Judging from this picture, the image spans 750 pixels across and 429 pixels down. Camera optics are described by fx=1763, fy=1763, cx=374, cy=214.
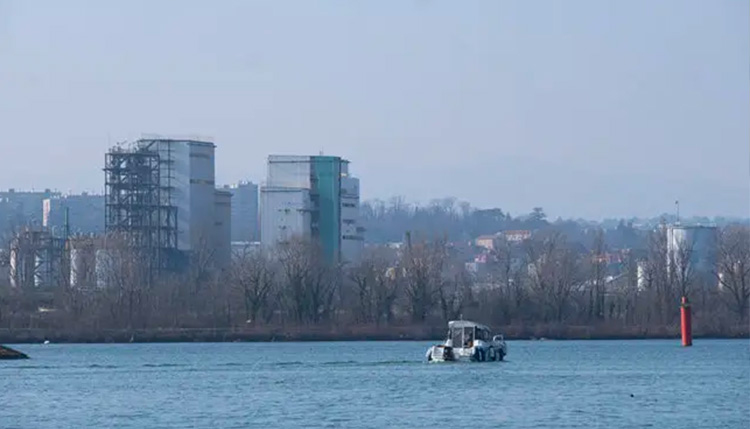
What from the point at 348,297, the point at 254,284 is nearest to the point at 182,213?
the point at 254,284

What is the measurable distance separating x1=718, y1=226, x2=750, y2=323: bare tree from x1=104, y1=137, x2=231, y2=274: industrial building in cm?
3594

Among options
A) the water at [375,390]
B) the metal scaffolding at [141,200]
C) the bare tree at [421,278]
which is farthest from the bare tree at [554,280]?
the metal scaffolding at [141,200]

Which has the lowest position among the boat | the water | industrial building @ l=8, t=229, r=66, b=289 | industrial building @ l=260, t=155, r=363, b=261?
the water

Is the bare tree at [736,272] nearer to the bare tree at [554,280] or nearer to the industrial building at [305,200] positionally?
the bare tree at [554,280]

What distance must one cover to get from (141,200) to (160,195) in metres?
1.52

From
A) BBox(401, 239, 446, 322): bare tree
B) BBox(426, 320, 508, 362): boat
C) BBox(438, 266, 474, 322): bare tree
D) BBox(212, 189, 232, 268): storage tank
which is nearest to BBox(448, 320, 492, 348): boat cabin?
BBox(426, 320, 508, 362): boat

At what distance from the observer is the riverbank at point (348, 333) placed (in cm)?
11331

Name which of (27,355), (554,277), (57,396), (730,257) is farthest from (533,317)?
(57,396)

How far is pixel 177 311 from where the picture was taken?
118062 millimetres

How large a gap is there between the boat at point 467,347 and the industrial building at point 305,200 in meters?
39.9

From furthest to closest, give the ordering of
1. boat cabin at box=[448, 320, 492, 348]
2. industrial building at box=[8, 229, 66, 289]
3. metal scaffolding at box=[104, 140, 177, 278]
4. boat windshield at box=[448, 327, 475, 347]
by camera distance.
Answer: industrial building at box=[8, 229, 66, 289] → metal scaffolding at box=[104, 140, 177, 278] → boat windshield at box=[448, 327, 475, 347] → boat cabin at box=[448, 320, 492, 348]

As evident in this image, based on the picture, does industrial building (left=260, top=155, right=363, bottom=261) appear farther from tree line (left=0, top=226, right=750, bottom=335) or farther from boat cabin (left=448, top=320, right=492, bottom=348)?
boat cabin (left=448, top=320, right=492, bottom=348)

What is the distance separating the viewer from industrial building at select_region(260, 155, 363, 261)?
396ft

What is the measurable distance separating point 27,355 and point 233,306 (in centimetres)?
2672
